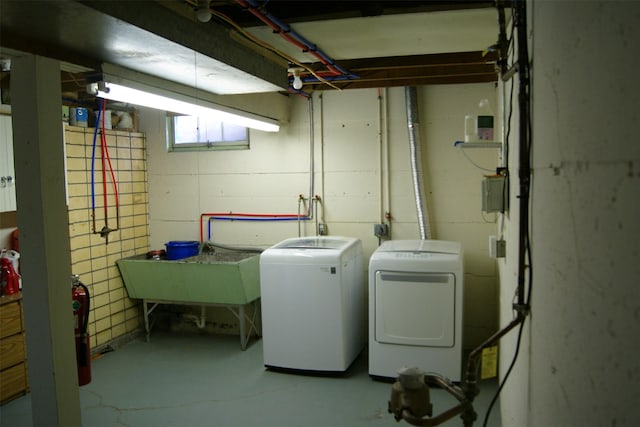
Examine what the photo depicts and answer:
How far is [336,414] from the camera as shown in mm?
3445

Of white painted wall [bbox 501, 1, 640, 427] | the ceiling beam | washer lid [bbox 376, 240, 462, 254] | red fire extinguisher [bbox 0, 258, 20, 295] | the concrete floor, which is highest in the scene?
the ceiling beam

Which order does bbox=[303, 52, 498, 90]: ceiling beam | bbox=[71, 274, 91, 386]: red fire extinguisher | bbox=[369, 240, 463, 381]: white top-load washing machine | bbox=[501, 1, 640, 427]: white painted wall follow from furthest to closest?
bbox=[369, 240, 463, 381]: white top-load washing machine, bbox=[303, 52, 498, 90]: ceiling beam, bbox=[71, 274, 91, 386]: red fire extinguisher, bbox=[501, 1, 640, 427]: white painted wall

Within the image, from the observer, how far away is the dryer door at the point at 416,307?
12.3 feet

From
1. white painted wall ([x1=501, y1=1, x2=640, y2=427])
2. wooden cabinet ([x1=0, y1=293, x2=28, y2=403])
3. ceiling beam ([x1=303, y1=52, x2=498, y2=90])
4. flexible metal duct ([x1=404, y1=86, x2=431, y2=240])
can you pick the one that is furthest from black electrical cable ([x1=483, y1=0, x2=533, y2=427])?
wooden cabinet ([x1=0, y1=293, x2=28, y2=403])

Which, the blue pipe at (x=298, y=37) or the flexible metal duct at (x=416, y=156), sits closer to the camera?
the blue pipe at (x=298, y=37)

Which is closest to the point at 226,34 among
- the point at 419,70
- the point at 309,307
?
the point at 419,70

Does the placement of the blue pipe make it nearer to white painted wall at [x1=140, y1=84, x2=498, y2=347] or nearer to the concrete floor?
white painted wall at [x1=140, y1=84, x2=498, y2=347]

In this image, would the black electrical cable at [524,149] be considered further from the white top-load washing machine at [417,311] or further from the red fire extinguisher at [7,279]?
the red fire extinguisher at [7,279]

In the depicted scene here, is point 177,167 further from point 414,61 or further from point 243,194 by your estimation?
point 414,61

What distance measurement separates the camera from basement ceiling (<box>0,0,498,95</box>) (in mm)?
1922

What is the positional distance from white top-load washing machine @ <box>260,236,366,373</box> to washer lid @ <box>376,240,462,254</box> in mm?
358

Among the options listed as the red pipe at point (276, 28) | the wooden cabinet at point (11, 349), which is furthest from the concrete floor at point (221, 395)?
the red pipe at point (276, 28)

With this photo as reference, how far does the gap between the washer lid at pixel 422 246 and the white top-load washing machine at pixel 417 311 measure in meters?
0.03

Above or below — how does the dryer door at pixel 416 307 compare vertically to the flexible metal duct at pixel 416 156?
below
